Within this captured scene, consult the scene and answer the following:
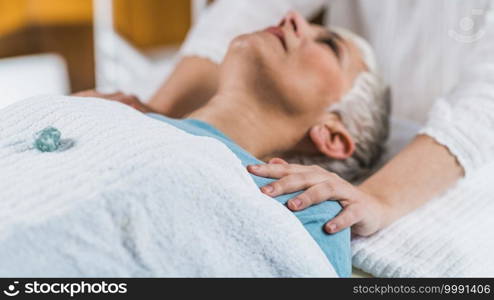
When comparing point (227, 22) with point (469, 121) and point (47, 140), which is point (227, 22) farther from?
point (47, 140)

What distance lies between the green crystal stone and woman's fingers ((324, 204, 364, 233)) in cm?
37

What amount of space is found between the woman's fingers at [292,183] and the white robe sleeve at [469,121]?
0.30m

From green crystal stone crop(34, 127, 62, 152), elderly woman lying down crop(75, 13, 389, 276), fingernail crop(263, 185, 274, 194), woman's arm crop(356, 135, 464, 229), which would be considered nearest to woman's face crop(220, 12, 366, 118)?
elderly woman lying down crop(75, 13, 389, 276)

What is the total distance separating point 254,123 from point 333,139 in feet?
0.49

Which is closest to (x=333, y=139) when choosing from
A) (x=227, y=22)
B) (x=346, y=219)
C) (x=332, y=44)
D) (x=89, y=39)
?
(x=332, y=44)

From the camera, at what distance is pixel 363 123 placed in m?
1.21

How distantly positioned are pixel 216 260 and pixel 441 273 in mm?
371

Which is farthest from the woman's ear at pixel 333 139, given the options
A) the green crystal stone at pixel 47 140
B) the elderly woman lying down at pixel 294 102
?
the green crystal stone at pixel 47 140

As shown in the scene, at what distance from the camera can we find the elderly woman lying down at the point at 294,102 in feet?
3.67

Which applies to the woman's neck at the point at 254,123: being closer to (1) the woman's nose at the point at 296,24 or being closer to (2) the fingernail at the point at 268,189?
(1) the woman's nose at the point at 296,24

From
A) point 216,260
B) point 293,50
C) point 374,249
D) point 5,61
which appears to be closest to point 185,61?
point 293,50

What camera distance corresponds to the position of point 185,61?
1.46 m

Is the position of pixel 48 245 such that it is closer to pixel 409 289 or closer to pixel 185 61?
pixel 409 289

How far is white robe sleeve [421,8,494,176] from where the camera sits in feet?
3.61
